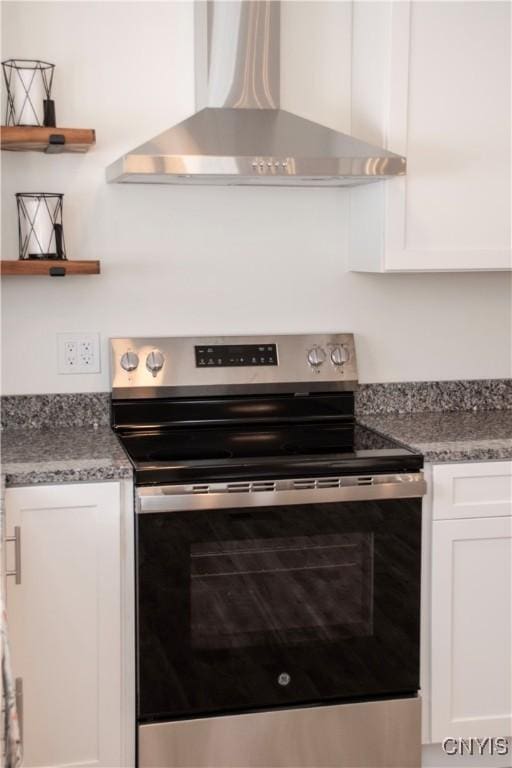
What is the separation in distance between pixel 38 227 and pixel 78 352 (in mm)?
396

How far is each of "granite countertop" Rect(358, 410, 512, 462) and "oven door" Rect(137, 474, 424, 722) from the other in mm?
126

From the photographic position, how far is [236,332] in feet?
10.3

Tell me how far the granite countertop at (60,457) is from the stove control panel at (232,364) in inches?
7.8

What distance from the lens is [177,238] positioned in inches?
121

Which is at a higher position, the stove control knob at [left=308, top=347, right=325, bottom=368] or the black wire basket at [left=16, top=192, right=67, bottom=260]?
the black wire basket at [left=16, top=192, right=67, bottom=260]

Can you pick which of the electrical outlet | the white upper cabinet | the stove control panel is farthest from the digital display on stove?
the white upper cabinet

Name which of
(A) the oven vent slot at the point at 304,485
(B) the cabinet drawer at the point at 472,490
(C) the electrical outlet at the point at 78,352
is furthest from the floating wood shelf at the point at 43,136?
(B) the cabinet drawer at the point at 472,490

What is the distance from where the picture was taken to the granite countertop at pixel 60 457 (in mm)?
2469

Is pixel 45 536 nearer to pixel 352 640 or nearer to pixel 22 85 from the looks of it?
pixel 352 640

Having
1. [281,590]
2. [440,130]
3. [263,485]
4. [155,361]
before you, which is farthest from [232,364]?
[440,130]

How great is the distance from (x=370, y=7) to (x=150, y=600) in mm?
1725

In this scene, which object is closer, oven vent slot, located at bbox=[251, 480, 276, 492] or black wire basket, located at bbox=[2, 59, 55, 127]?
oven vent slot, located at bbox=[251, 480, 276, 492]

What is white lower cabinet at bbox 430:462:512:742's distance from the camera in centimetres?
271

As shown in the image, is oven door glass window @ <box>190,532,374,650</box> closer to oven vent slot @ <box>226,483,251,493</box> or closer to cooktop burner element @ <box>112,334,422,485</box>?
oven vent slot @ <box>226,483,251,493</box>
